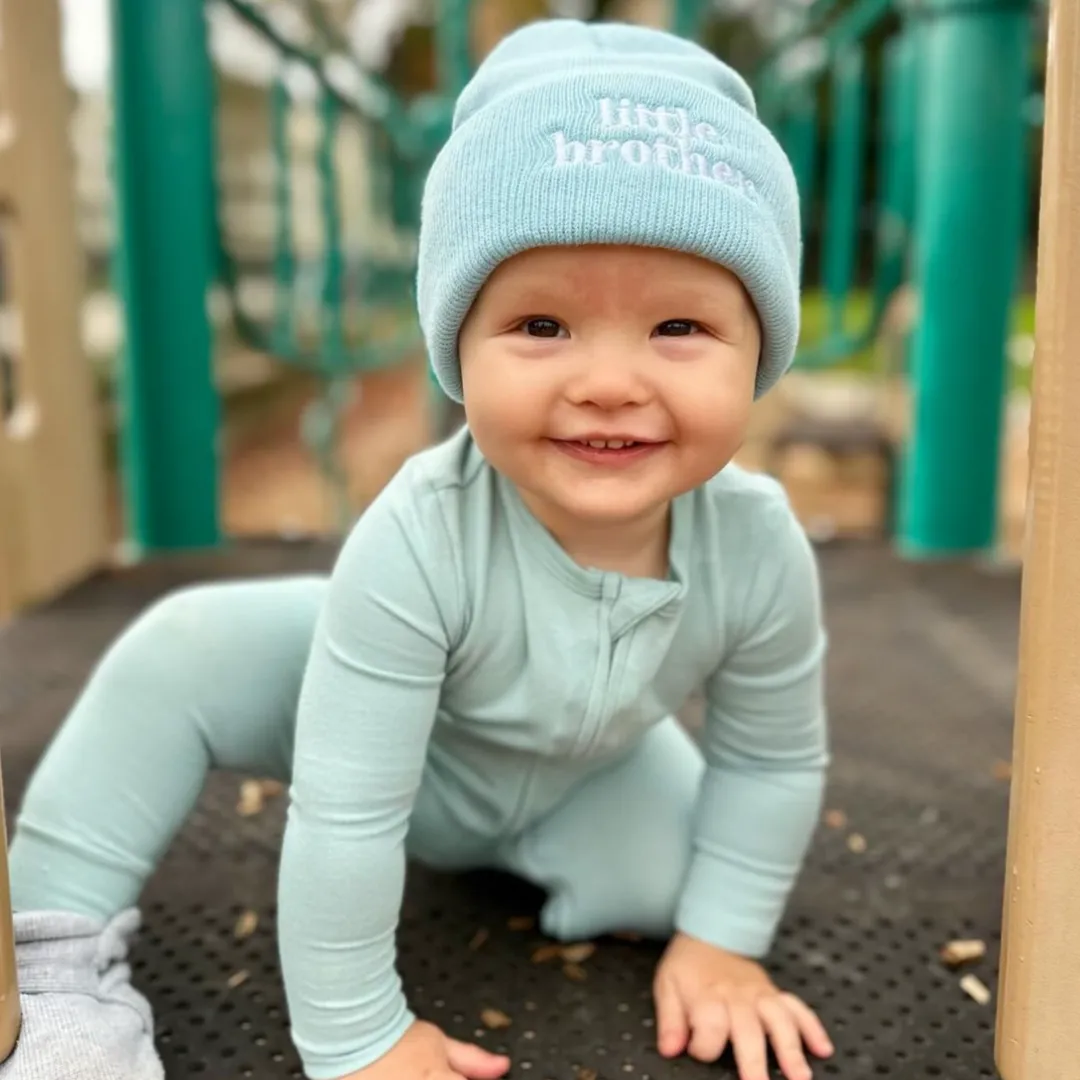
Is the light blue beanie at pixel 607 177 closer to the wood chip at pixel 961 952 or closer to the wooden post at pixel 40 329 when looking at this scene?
the wood chip at pixel 961 952

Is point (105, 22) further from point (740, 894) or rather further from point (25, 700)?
point (740, 894)

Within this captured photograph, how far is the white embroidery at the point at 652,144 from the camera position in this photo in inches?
24.4

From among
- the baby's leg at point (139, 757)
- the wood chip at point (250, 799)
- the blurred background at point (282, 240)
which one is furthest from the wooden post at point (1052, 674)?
the blurred background at point (282, 240)

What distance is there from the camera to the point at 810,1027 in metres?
0.78

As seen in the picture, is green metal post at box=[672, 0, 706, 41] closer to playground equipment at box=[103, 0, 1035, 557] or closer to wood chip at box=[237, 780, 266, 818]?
playground equipment at box=[103, 0, 1035, 557]

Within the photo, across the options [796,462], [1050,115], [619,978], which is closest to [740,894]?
[619,978]

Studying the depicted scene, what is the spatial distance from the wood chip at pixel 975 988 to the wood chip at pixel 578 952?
0.78 feet

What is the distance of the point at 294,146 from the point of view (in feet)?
15.8

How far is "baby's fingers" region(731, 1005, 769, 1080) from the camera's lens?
741 mm

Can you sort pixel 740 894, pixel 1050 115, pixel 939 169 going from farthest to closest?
pixel 939 169 → pixel 740 894 → pixel 1050 115

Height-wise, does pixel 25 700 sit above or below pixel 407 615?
below

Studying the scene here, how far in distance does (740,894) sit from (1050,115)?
1.64ft

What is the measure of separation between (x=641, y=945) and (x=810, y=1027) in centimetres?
14

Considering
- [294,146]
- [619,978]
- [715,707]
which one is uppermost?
[294,146]
